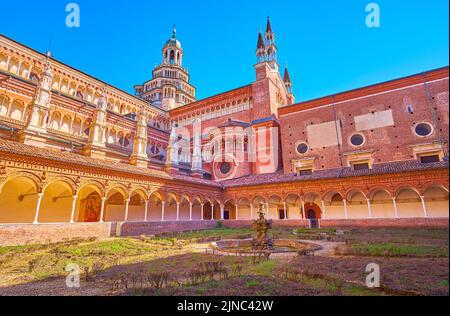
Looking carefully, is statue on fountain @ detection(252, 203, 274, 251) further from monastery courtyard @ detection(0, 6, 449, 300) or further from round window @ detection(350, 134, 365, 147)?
round window @ detection(350, 134, 365, 147)

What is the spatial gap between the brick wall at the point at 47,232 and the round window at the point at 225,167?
19.3 meters

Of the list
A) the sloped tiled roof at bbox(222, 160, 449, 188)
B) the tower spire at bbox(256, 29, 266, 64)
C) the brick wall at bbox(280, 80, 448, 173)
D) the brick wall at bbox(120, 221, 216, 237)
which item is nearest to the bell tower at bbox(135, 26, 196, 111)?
the tower spire at bbox(256, 29, 266, 64)

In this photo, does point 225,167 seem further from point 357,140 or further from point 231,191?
point 357,140

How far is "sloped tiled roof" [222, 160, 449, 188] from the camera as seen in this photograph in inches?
770

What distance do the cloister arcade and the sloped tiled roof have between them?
5.34 feet

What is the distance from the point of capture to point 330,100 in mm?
28953

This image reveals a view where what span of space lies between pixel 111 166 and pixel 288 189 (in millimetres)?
17078

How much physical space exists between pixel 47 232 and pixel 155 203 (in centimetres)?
1134

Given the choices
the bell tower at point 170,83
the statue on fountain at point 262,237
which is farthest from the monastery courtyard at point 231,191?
the bell tower at point 170,83

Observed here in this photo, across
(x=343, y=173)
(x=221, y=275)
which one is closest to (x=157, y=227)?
(x=221, y=275)

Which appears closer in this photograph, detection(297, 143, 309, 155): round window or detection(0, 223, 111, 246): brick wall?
detection(0, 223, 111, 246): brick wall

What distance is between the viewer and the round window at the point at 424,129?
23.2m

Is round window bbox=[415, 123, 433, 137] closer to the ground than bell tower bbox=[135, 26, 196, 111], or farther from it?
closer to the ground

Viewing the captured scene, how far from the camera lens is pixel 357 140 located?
2675cm
